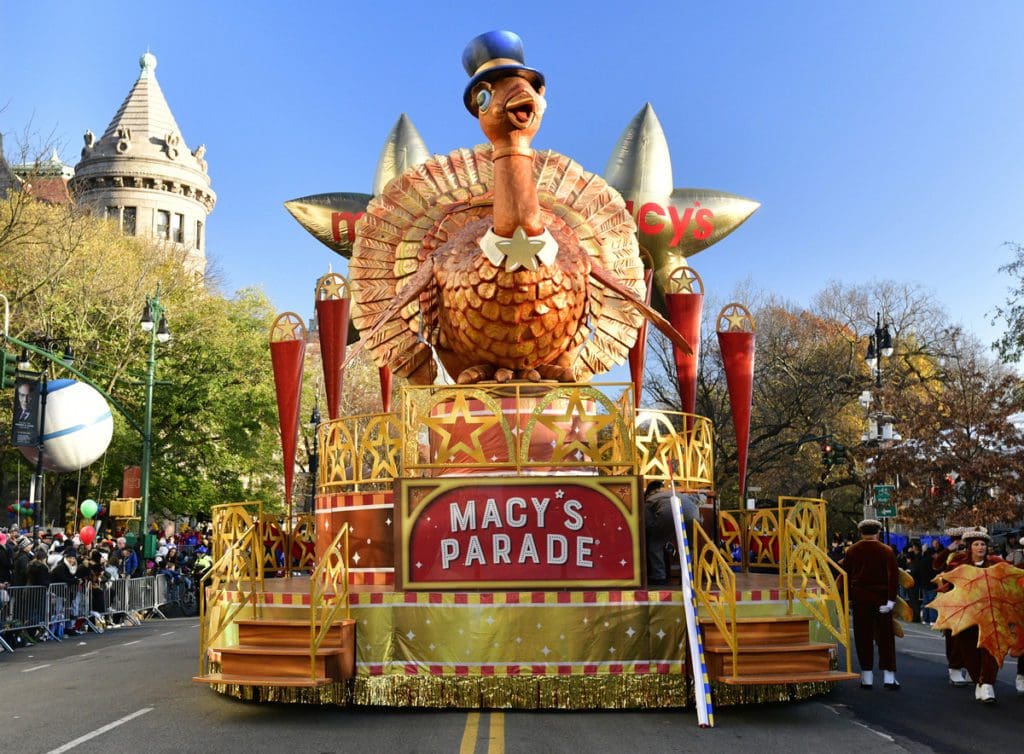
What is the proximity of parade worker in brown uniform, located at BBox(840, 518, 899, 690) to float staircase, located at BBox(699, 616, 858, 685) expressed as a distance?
1.69 m

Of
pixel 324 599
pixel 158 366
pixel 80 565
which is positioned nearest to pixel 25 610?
pixel 80 565

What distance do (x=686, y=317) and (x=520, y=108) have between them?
17.9 feet

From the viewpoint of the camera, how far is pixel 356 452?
10.8 m

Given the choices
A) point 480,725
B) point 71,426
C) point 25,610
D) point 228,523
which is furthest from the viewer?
point 71,426

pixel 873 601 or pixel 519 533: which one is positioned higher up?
pixel 519 533

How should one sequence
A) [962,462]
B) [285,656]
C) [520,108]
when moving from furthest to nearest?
[962,462] → [520,108] → [285,656]

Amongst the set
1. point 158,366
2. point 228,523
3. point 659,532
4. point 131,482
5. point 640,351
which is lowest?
point 659,532

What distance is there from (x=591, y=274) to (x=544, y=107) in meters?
2.25

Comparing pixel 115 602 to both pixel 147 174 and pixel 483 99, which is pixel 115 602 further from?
pixel 147 174

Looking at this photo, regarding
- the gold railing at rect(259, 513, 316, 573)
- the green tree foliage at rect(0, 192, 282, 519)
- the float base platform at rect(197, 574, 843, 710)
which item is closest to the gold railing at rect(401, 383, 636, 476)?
the float base platform at rect(197, 574, 843, 710)

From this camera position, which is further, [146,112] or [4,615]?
[146,112]

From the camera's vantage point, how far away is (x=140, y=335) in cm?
3312

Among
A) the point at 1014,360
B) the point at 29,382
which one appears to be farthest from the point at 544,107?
the point at 1014,360

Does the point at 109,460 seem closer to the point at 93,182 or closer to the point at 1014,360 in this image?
the point at 1014,360
